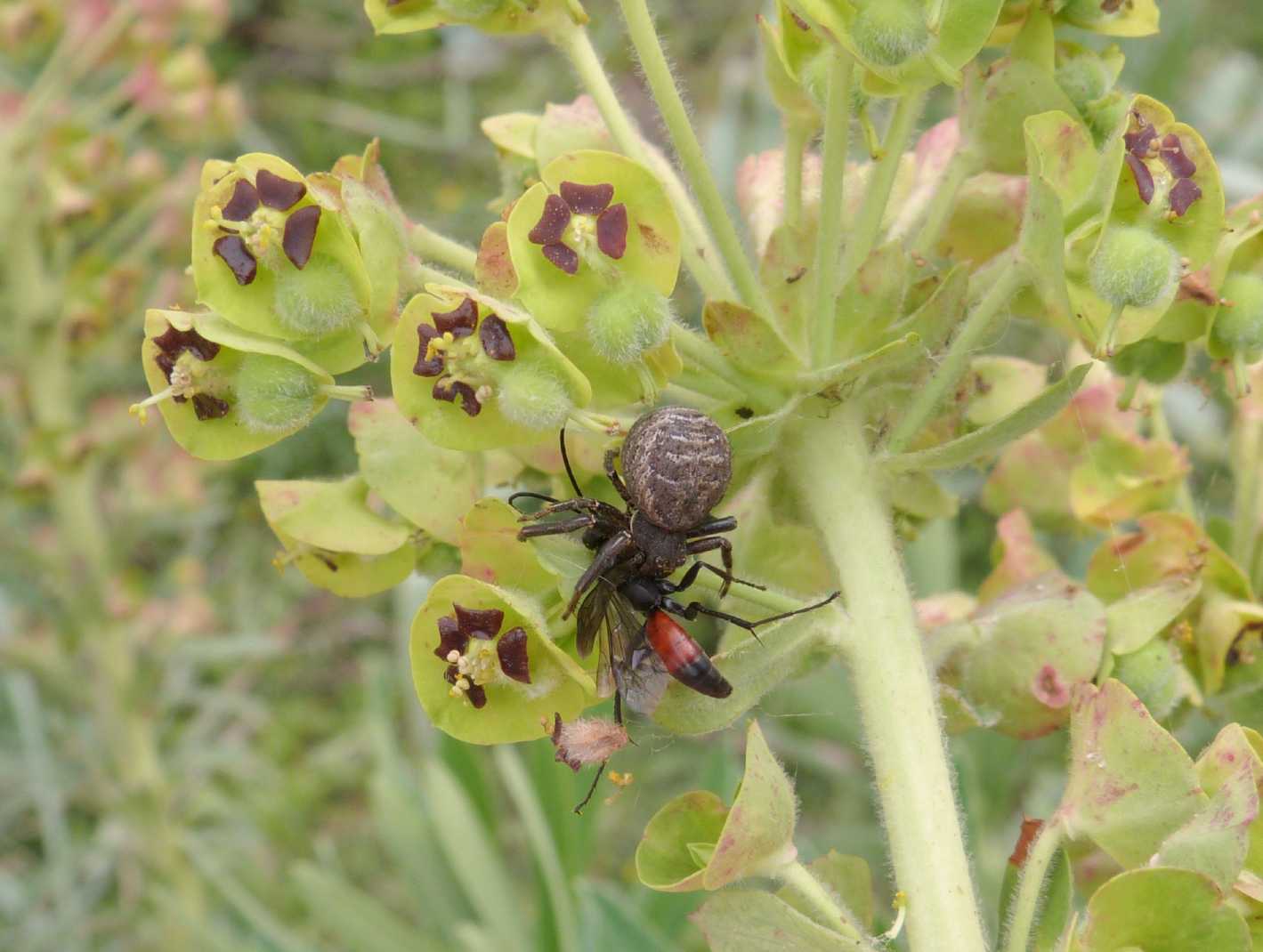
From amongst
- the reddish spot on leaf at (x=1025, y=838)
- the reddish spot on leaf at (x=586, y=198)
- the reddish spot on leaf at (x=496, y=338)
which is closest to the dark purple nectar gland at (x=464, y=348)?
the reddish spot on leaf at (x=496, y=338)

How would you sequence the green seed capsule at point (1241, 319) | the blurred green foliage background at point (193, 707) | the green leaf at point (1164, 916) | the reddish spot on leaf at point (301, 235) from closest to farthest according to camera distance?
the green leaf at point (1164, 916) < the reddish spot on leaf at point (301, 235) < the green seed capsule at point (1241, 319) < the blurred green foliage background at point (193, 707)

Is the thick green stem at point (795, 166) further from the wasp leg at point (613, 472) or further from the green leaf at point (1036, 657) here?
the green leaf at point (1036, 657)

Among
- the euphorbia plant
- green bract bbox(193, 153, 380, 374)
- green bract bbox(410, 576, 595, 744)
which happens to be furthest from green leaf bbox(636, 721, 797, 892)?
green bract bbox(193, 153, 380, 374)

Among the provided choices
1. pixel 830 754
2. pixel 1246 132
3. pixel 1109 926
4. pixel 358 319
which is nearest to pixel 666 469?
pixel 358 319

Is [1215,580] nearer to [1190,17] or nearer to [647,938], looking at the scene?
[647,938]

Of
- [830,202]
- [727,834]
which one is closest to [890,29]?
[830,202]

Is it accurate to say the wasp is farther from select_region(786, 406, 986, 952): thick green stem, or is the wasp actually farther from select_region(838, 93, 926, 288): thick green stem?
select_region(838, 93, 926, 288): thick green stem
